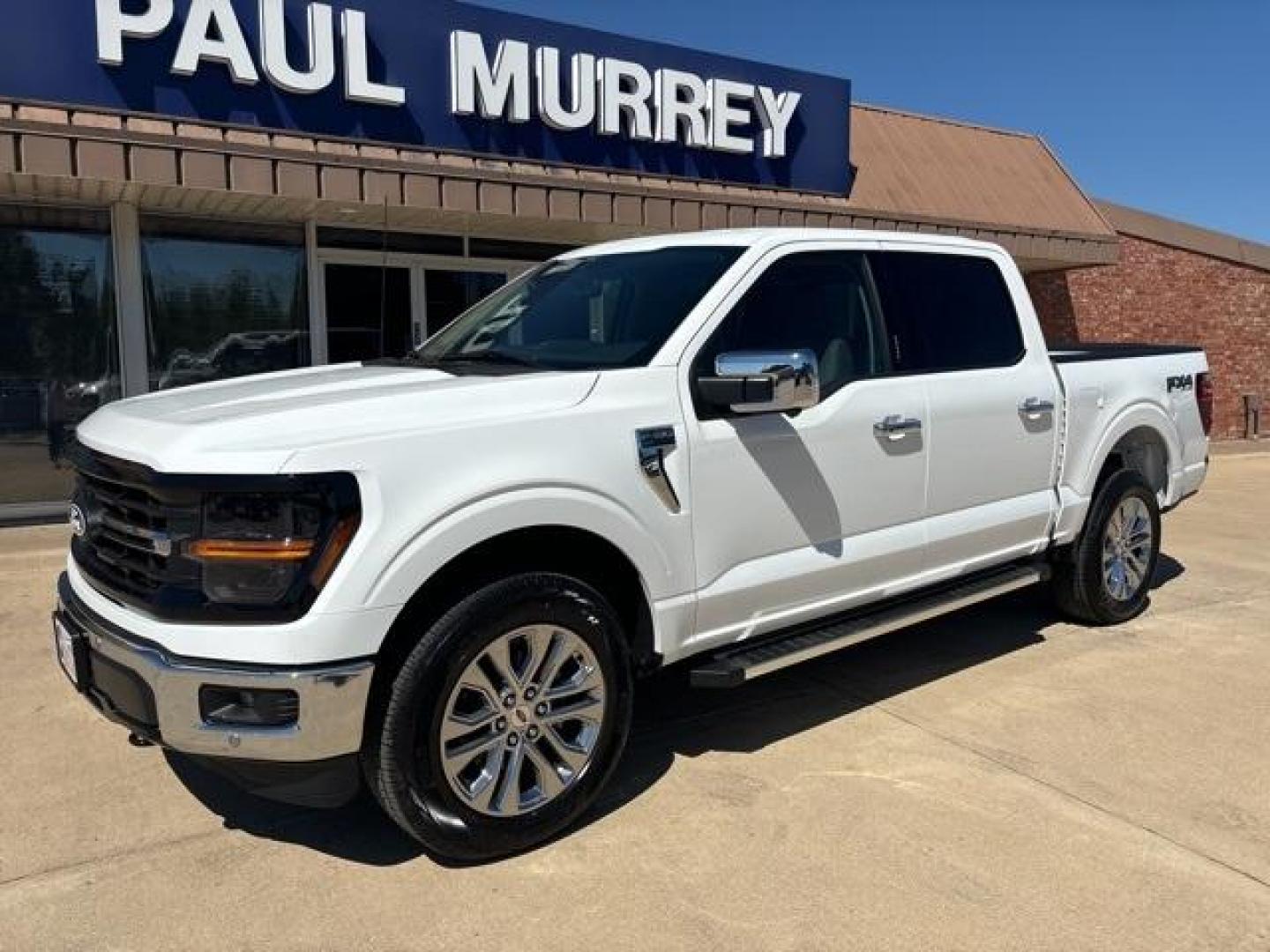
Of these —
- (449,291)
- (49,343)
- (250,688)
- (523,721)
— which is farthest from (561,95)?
(250,688)

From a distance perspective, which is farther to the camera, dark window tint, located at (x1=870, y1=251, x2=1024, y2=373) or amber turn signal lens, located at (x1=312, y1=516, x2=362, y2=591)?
dark window tint, located at (x1=870, y1=251, x2=1024, y2=373)

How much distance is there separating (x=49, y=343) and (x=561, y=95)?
5.08 metres

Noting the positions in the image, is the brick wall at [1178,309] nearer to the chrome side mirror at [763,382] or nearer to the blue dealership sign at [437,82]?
the blue dealership sign at [437,82]

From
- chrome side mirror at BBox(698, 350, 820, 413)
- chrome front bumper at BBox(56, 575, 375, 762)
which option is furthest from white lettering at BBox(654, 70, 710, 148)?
chrome front bumper at BBox(56, 575, 375, 762)

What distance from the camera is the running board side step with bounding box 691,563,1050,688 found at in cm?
365

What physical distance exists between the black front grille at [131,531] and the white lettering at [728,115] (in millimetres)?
8638

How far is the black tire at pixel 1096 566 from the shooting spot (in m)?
5.47

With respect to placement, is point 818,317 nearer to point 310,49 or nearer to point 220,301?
point 310,49

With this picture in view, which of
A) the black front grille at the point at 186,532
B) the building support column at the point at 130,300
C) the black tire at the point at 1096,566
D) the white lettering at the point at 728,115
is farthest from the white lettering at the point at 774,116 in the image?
the black front grille at the point at 186,532

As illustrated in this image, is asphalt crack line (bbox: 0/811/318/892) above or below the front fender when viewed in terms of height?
below

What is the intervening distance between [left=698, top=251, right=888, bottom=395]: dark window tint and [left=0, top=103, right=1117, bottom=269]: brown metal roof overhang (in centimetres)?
411

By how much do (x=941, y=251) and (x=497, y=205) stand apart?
538 cm

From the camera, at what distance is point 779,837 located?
132 inches

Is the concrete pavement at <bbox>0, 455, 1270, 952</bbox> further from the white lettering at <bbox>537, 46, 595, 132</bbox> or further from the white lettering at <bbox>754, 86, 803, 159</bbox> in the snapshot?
the white lettering at <bbox>754, 86, 803, 159</bbox>
